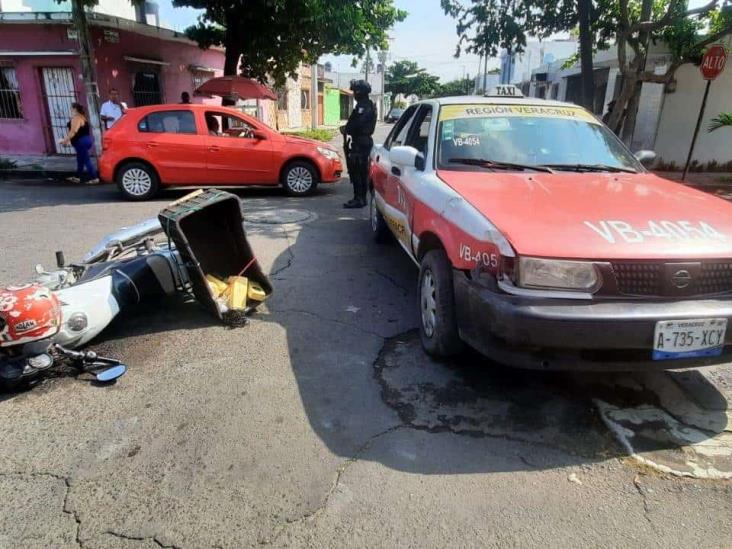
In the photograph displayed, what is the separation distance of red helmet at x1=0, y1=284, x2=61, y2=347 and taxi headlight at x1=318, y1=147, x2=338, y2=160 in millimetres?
7091

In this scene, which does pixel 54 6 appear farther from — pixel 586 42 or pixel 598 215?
pixel 598 215

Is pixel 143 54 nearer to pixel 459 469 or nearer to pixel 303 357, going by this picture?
pixel 303 357

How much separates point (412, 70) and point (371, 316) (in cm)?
7499

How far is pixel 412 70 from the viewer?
241 feet

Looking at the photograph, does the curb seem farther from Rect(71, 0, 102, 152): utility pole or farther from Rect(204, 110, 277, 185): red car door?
Rect(204, 110, 277, 185): red car door

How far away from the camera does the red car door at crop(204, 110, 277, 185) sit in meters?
9.26

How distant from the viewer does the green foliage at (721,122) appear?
11789 mm

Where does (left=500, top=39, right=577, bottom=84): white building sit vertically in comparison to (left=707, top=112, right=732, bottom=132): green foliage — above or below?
above

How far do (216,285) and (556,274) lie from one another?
9.20ft

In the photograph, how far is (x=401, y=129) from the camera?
561 centimetres

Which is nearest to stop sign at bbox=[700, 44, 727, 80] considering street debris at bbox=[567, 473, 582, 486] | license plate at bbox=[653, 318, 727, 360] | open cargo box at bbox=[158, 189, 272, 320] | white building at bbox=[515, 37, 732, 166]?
white building at bbox=[515, 37, 732, 166]

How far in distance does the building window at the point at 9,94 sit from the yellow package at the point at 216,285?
12988 mm

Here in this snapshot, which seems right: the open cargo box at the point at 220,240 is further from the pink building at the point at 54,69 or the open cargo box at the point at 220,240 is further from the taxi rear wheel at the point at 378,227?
the pink building at the point at 54,69

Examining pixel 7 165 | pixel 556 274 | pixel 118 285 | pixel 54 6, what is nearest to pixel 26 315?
pixel 118 285
